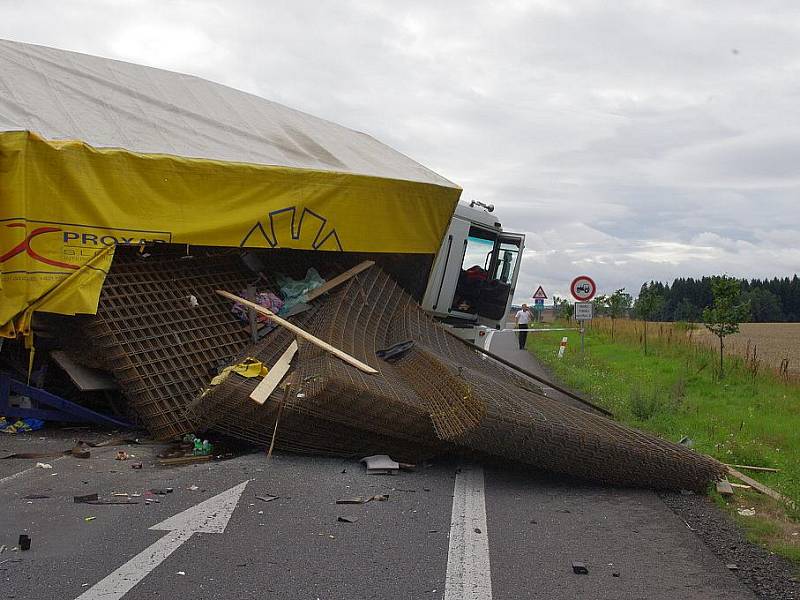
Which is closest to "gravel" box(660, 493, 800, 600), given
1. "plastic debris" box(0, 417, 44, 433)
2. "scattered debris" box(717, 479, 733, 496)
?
"scattered debris" box(717, 479, 733, 496)

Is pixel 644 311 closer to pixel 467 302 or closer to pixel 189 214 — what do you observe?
pixel 467 302

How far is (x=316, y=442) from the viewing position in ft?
24.7

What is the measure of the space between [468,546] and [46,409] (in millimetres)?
5174

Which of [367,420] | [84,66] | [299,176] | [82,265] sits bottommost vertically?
[367,420]

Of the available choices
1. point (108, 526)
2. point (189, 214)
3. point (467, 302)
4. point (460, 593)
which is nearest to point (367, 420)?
point (108, 526)

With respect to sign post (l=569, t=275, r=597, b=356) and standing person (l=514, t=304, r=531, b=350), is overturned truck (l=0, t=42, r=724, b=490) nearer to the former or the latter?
sign post (l=569, t=275, r=597, b=356)

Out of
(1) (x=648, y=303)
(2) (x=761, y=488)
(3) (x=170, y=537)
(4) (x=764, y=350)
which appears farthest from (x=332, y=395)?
(1) (x=648, y=303)

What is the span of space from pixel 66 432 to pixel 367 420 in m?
3.40

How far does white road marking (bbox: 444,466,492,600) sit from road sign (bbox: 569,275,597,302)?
16.8m

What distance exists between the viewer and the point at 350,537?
5324 millimetres

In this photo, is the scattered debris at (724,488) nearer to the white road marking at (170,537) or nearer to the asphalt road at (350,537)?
the asphalt road at (350,537)

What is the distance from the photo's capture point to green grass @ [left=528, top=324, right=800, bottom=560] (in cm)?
760

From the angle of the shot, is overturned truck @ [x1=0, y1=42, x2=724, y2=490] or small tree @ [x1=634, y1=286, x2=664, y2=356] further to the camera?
small tree @ [x1=634, y1=286, x2=664, y2=356]

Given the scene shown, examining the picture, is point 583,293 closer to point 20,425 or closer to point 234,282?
point 234,282
